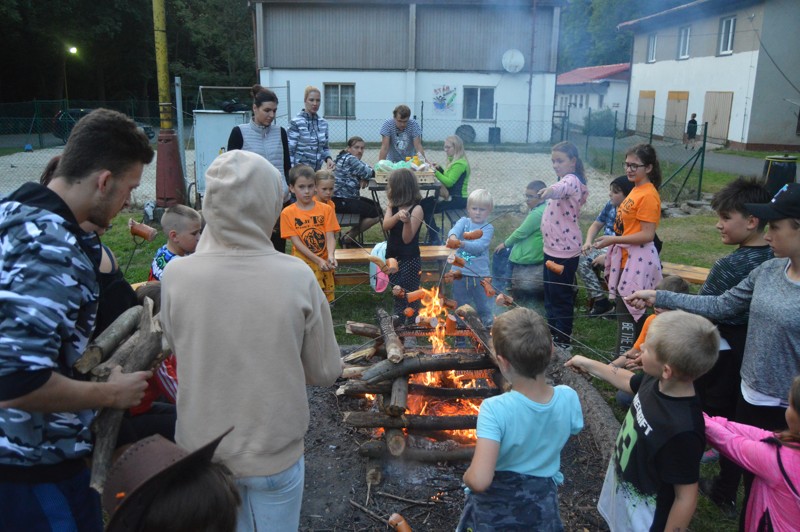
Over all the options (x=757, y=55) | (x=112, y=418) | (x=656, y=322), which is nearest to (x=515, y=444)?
(x=656, y=322)

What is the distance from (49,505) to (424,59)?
2634 cm

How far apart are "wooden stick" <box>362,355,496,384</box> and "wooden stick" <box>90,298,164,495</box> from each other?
66.1 inches

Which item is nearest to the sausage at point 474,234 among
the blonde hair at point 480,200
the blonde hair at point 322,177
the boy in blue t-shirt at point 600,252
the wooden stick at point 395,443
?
the blonde hair at point 480,200

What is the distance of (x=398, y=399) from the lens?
384cm

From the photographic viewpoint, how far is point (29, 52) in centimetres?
3231

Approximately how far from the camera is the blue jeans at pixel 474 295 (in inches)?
232

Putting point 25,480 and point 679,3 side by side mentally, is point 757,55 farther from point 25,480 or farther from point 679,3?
point 25,480

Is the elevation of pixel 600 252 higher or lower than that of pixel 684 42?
lower

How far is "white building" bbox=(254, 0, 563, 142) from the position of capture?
83.7 ft

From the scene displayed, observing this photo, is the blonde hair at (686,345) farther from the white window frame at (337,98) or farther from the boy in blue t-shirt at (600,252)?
the white window frame at (337,98)

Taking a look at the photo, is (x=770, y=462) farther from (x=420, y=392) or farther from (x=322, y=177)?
(x=322, y=177)

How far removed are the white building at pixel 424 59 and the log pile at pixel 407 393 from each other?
21.7 m

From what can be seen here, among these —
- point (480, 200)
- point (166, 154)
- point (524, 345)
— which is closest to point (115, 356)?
point (524, 345)

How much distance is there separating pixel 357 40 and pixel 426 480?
2498cm
